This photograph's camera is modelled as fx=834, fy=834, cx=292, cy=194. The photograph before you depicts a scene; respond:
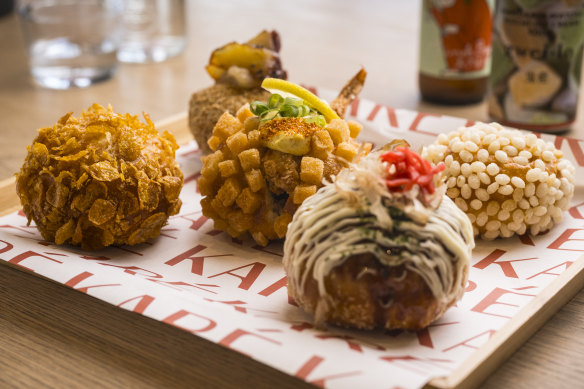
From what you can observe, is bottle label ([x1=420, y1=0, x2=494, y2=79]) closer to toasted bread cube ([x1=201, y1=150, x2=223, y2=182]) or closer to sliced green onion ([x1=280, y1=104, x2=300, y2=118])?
sliced green onion ([x1=280, y1=104, x2=300, y2=118])

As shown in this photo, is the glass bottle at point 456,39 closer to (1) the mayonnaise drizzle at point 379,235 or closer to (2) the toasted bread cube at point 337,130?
(2) the toasted bread cube at point 337,130

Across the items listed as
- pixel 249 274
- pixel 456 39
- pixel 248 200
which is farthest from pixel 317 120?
pixel 456 39

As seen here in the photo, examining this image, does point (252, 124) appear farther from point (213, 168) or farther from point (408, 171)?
point (408, 171)

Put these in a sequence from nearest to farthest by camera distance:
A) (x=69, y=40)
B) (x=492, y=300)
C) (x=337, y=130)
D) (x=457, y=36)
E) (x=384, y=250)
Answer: (x=384, y=250) < (x=492, y=300) < (x=337, y=130) < (x=457, y=36) < (x=69, y=40)

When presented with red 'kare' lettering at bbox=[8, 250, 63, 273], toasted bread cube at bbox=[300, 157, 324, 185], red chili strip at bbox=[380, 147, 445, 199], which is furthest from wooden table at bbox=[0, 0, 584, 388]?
toasted bread cube at bbox=[300, 157, 324, 185]

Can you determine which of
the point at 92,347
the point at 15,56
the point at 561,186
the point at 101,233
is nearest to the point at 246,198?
the point at 101,233

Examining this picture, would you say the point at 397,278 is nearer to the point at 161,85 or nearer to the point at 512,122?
the point at 512,122

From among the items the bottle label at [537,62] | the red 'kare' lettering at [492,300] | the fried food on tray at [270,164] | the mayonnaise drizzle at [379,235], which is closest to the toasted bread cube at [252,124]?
the fried food on tray at [270,164]
